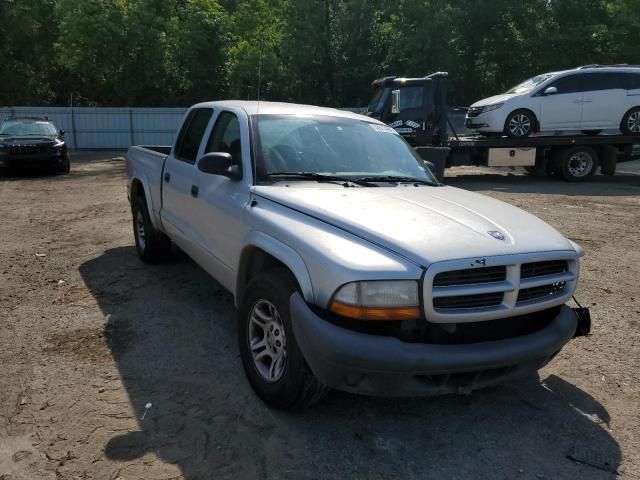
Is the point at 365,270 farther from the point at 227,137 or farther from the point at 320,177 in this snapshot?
the point at 227,137

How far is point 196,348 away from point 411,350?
2.06 m

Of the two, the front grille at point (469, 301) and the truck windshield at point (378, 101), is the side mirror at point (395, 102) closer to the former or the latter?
the truck windshield at point (378, 101)

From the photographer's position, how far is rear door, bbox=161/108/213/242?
4.89 metres

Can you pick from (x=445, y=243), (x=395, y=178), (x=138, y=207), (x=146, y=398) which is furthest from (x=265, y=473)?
(x=138, y=207)

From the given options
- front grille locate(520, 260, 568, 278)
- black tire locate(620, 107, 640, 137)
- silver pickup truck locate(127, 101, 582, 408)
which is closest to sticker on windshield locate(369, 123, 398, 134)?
silver pickup truck locate(127, 101, 582, 408)

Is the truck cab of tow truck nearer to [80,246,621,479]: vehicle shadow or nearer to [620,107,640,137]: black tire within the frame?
[620,107,640,137]: black tire

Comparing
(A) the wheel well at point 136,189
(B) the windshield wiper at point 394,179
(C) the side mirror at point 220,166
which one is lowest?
(A) the wheel well at point 136,189

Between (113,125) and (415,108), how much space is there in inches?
653

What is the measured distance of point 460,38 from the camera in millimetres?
30125

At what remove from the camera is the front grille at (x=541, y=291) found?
309 cm

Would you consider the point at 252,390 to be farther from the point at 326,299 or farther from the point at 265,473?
the point at 326,299

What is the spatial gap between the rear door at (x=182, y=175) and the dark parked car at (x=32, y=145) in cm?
1096

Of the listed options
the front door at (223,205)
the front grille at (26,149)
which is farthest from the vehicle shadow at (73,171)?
the front door at (223,205)

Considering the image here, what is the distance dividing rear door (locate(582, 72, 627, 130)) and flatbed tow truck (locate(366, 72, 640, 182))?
370mm
